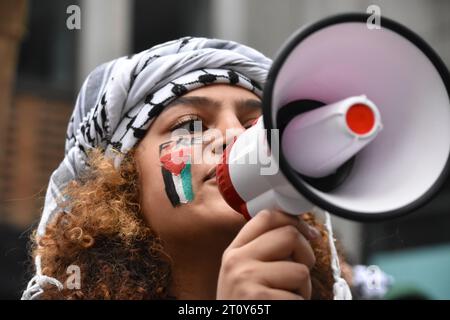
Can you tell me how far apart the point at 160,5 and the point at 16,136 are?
2.49 m

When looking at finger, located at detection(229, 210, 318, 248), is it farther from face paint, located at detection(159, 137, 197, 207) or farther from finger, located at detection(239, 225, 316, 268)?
face paint, located at detection(159, 137, 197, 207)

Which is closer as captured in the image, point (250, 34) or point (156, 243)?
point (156, 243)

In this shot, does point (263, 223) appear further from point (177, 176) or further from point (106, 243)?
point (106, 243)

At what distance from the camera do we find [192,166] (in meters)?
2.26

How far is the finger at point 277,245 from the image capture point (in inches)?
69.3

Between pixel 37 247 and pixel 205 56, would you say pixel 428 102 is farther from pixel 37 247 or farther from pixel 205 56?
pixel 37 247

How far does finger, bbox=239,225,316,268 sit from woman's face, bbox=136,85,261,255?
0.34 metres

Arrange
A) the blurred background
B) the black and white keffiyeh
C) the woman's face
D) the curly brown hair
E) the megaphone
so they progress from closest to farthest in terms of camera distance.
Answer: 1. the megaphone
2. the woman's face
3. the curly brown hair
4. the black and white keffiyeh
5. the blurred background

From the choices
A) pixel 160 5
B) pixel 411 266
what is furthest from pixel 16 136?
pixel 411 266

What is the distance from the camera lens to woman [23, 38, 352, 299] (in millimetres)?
2236

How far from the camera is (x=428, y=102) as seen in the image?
1.79m

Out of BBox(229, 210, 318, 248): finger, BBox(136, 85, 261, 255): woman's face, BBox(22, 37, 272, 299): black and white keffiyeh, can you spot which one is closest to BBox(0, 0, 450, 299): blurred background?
BBox(22, 37, 272, 299): black and white keffiyeh

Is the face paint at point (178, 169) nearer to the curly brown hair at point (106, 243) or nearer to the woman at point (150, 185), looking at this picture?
the woman at point (150, 185)

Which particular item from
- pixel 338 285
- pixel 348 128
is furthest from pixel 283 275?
pixel 338 285
